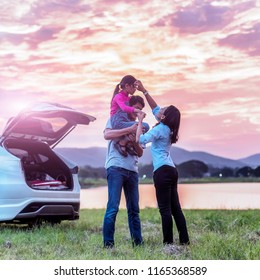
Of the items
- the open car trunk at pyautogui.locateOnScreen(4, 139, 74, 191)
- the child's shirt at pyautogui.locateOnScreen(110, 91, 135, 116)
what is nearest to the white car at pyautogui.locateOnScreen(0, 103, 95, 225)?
the open car trunk at pyautogui.locateOnScreen(4, 139, 74, 191)

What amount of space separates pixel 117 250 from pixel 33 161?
272cm

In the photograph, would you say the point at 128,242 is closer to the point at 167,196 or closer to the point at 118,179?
the point at 167,196

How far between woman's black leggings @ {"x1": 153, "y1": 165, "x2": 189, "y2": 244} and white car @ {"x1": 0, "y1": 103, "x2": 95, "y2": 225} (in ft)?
6.31

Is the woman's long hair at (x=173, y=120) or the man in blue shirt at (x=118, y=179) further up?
the woman's long hair at (x=173, y=120)

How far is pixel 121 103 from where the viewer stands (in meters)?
6.09

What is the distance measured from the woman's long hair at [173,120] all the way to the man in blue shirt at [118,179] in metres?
0.25

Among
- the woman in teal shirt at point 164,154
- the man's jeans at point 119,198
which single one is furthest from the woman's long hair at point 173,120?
the man's jeans at point 119,198

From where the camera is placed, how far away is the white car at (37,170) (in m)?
7.64

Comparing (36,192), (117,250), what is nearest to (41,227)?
(36,192)

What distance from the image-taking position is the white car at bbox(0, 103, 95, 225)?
7.64 m

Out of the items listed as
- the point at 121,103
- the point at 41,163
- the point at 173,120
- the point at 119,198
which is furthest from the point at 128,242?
the point at 41,163

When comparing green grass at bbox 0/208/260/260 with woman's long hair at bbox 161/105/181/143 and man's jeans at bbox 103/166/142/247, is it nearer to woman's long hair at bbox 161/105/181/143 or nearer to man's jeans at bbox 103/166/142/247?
man's jeans at bbox 103/166/142/247

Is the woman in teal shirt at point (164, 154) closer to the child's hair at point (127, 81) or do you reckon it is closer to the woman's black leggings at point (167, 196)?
the woman's black leggings at point (167, 196)
